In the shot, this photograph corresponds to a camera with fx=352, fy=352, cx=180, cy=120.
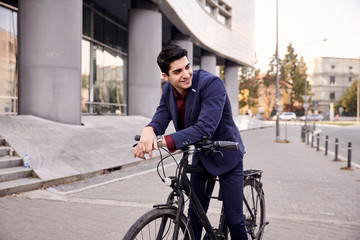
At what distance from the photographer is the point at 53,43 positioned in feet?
39.5

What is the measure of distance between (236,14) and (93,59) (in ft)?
70.6

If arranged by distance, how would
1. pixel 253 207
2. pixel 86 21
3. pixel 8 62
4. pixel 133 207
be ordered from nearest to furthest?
pixel 253 207 → pixel 133 207 → pixel 8 62 → pixel 86 21

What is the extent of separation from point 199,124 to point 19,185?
5.20 meters

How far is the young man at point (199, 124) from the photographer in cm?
229

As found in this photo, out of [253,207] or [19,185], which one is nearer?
[253,207]

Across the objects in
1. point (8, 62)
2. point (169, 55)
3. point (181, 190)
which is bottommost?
point (181, 190)

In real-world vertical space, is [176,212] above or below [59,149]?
above

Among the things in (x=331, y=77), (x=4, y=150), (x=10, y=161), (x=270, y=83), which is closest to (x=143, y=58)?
(x=4, y=150)

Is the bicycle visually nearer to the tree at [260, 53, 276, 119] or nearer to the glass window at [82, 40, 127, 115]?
the glass window at [82, 40, 127, 115]

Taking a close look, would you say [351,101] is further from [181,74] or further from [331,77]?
[181,74]

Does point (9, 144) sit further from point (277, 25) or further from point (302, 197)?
point (277, 25)

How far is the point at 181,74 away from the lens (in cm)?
244

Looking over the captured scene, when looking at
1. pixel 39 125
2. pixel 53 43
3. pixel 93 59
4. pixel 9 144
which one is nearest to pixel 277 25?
pixel 93 59

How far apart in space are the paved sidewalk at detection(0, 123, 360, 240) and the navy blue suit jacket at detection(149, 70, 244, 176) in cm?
200
